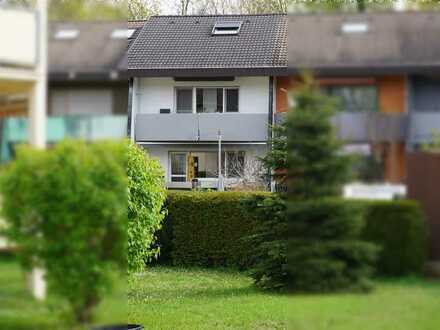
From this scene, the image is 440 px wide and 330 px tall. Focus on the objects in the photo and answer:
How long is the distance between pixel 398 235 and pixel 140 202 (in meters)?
6.81

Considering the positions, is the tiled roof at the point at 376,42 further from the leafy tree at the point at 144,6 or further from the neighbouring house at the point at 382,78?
the leafy tree at the point at 144,6

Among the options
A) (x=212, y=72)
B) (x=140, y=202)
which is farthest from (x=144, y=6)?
(x=212, y=72)

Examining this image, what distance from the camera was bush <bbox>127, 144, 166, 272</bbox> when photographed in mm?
7281

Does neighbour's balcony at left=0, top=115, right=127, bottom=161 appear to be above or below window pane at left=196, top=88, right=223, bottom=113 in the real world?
below

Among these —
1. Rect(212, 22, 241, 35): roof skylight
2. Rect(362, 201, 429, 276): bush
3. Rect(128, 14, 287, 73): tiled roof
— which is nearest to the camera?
Rect(362, 201, 429, 276): bush

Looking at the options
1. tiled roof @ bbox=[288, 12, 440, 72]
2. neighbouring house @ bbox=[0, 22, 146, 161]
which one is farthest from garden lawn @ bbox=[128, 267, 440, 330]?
neighbouring house @ bbox=[0, 22, 146, 161]

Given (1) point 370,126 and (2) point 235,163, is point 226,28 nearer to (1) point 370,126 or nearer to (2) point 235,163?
(2) point 235,163

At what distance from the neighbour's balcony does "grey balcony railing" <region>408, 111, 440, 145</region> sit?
452 mm

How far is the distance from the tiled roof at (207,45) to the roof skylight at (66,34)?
25.9ft

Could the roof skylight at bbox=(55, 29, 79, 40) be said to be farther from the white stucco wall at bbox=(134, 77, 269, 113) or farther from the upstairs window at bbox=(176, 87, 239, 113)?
the upstairs window at bbox=(176, 87, 239, 113)

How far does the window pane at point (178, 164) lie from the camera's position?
1344 cm

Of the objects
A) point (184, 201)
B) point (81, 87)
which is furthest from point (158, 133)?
point (81, 87)

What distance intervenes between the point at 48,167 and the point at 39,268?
0.44 ft

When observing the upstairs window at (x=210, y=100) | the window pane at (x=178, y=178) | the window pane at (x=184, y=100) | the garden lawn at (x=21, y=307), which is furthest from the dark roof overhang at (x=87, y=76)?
the window pane at (x=178, y=178)
